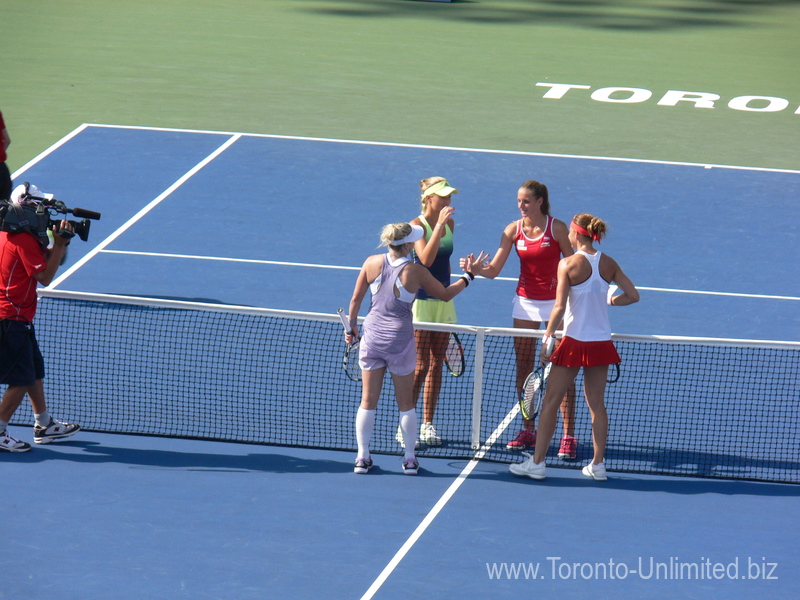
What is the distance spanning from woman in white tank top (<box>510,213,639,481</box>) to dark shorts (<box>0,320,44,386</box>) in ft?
12.1

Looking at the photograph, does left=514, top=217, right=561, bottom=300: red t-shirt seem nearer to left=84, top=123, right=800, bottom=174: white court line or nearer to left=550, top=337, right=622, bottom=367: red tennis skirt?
left=550, top=337, right=622, bottom=367: red tennis skirt

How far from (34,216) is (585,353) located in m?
4.01

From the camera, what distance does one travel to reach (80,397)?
9211mm

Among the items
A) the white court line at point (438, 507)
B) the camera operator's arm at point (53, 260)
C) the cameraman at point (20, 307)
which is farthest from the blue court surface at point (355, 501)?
the camera operator's arm at point (53, 260)

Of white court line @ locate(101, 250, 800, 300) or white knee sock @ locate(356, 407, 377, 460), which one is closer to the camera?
white knee sock @ locate(356, 407, 377, 460)

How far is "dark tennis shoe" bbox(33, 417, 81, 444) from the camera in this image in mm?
8445

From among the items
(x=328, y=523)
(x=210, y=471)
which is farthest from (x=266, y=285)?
(x=328, y=523)

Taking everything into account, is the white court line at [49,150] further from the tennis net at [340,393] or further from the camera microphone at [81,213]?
the camera microphone at [81,213]

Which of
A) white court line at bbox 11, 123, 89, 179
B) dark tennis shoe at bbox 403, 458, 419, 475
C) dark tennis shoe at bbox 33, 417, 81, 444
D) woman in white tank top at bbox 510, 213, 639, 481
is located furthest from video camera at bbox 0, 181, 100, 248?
white court line at bbox 11, 123, 89, 179

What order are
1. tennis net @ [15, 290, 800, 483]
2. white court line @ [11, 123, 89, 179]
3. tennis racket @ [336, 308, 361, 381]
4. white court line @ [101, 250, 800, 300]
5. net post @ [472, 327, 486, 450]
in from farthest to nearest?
white court line @ [11, 123, 89, 179], white court line @ [101, 250, 800, 300], tennis net @ [15, 290, 800, 483], net post @ [472, 327, 486, 450], tennis racket @ [336, 308, 361, 381]

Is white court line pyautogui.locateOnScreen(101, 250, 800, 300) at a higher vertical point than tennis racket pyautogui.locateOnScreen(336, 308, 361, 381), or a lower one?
higher

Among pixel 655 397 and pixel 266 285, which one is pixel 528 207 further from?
pixel 266 285

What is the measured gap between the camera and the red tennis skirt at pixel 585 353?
7.87 meters

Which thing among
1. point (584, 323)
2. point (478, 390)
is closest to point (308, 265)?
point (478, 390)
